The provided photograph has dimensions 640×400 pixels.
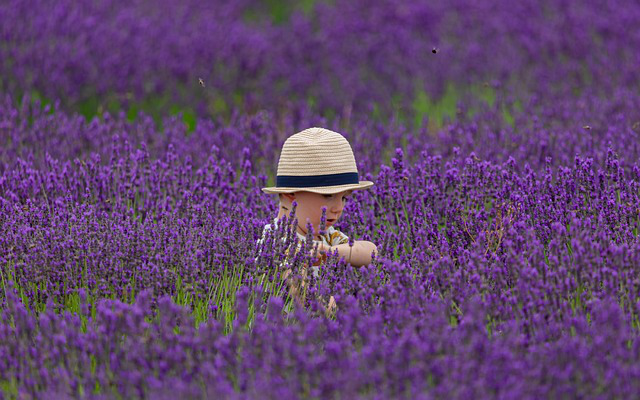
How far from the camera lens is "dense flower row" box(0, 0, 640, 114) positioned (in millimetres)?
6969

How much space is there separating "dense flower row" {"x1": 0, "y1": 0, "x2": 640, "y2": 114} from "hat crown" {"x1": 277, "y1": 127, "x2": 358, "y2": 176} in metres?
3.39

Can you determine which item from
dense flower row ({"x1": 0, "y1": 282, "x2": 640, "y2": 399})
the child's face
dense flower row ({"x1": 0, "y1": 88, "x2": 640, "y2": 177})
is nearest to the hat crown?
the child's face

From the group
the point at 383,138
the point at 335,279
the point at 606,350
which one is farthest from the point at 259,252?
the point at 383,138

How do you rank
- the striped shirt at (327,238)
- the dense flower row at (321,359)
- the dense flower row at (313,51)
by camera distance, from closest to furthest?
the dense flower row at (321,359), the striped shirt at (327,238), the dense flower row at (313,51)

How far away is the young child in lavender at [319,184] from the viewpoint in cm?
350

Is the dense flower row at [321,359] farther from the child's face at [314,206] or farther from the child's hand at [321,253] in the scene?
the child's face at [314,206]

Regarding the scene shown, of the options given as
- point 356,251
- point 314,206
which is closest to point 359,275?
point 356,251

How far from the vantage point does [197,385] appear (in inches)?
96.5

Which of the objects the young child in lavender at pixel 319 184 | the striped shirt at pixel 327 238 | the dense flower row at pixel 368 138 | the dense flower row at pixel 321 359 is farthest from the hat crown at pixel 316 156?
the dense flower row at pixel 368 138

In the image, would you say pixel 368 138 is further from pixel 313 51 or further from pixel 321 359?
pixel 321 359

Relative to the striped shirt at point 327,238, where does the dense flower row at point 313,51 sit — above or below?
above

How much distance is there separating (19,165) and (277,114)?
10.4 feet

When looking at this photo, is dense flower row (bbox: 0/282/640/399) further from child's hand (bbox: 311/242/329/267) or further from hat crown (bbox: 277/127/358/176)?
hat crown (bbox: 277/127/358/176)

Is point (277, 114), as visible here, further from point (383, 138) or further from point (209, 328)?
point (209, 328)
